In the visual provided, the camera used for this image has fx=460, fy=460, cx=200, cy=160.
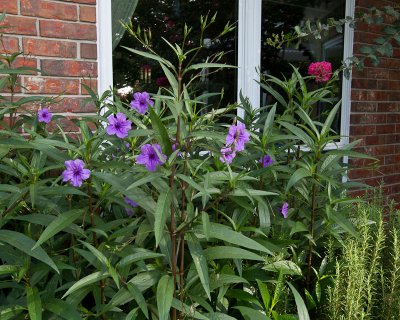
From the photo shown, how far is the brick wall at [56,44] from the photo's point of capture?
2.21 m

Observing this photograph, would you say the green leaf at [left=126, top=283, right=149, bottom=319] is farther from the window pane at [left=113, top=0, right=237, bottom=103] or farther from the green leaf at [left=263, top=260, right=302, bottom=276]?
the window pane at [left=113, top=0, right=237, bottom=103]

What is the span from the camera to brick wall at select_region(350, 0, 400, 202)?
3.59m

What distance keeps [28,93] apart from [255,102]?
1.50 metres

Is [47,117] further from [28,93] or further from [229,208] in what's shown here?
[229,208]

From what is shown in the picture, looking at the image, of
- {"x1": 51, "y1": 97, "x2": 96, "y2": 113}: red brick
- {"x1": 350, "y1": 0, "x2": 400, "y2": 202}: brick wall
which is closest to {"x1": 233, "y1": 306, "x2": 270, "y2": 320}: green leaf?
{"x1": 51, "y1": 97, "x2": 96, "y2": 113}: red brick

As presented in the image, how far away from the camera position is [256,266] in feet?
4.78

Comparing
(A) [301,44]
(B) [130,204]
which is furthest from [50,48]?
(A) [301,44]

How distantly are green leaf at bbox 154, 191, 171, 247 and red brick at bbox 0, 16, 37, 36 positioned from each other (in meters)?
1.52

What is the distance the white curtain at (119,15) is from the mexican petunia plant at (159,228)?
1153 millimetres

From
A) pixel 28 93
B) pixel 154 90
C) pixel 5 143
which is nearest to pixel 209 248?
pixel 5 143

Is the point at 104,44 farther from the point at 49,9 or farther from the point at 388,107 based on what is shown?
the point at 388,107

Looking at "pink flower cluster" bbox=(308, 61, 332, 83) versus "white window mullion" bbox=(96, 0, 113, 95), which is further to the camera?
"white window mullion" bbox=(96, 0, 113, 95)

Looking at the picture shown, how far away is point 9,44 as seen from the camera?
7.19ft

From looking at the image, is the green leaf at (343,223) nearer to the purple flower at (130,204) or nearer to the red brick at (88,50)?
the purple flower at (130,204)
